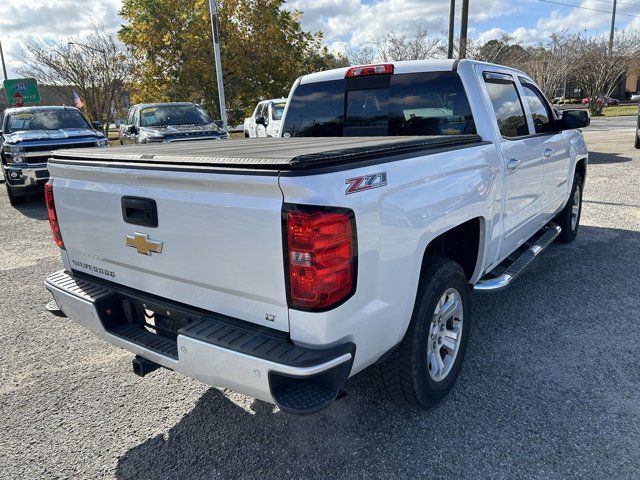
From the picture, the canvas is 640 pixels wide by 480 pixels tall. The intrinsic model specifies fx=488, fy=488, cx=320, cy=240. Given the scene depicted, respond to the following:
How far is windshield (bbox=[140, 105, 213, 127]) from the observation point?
11961 mm

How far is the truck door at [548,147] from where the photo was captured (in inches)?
172

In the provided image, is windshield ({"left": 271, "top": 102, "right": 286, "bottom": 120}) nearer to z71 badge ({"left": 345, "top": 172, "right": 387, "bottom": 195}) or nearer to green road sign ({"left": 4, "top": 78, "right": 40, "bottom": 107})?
z71 badge ({"left": 345, "top": 172, "right": 387, "bottom": 195})

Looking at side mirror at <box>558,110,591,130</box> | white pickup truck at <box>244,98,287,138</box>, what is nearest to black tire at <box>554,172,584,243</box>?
side mirror at <box>558,110,591,130</box>

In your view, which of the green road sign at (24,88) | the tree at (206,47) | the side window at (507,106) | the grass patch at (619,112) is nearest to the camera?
the side window at (507,106)

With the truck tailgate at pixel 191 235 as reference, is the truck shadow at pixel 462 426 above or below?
below

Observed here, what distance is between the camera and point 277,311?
2078 mm

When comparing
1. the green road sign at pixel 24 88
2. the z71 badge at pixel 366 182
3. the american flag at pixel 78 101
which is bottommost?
the z71 badge at pixel 366 182

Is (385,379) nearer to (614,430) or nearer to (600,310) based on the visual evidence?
(614,430)

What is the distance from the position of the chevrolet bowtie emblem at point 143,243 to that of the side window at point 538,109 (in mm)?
3488

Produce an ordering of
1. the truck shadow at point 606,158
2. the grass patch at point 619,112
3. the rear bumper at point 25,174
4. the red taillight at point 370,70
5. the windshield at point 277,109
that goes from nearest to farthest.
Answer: the red taillight at point 370,70, the rear bumper at point 25,174, the truck shadow at point 606,158, the windshield at point 277,109, the grass patch at point 619,112

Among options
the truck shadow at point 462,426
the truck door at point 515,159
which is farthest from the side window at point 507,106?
the truck shadow at point 462,426

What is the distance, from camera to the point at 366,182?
2074 millimetres

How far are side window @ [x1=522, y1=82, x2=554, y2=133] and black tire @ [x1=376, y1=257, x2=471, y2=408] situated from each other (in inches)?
93.3

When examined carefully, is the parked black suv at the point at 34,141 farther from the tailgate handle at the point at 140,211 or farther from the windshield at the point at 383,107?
the tailgate handle at the point at 140,211
